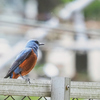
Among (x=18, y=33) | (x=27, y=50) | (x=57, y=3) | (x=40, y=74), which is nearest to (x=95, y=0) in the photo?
(x=57, y=3)

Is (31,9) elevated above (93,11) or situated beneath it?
elevated above

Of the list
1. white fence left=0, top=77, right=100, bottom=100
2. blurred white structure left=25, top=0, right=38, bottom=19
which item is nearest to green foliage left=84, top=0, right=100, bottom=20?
blurred white structure left=25, top=0, right=38, bottom=19

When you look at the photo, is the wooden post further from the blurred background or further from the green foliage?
the green foliage

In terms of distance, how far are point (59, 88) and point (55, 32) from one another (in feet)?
21.5

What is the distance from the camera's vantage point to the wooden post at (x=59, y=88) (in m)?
1.39

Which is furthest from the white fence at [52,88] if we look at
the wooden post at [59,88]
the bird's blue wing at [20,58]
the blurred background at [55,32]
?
the blurred background at [55,32]

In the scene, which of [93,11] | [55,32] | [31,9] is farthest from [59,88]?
[31,9]

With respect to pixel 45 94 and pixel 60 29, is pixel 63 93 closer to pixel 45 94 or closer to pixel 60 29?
pixel 45 94

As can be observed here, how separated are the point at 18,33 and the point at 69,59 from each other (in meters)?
2.32

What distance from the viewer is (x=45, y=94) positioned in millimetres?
1400

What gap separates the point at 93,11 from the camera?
844cm

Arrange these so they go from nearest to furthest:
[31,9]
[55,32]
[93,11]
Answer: [55,32]
[93,11]
[31,9]

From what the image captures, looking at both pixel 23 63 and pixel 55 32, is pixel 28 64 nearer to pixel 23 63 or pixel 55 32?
pixel 23 63

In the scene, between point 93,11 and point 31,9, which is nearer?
point 93,11
